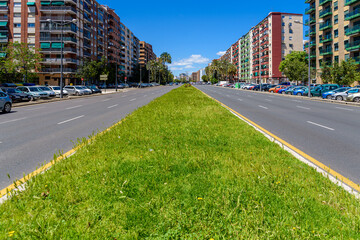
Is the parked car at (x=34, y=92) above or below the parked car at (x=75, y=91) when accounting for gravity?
below

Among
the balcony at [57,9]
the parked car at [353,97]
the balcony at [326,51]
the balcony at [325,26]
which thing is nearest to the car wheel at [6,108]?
the parked car at [353,97]

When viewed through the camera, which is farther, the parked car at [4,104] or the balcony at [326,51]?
the balcony at [326,51]

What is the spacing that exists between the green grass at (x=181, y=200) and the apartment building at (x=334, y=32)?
174 ft

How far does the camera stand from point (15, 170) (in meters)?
5.28

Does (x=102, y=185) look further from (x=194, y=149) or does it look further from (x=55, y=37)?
(x=55, y=37)

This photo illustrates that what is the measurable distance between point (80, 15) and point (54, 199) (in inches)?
3068

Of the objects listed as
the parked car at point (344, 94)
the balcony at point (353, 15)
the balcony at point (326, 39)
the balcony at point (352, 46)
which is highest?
the balcony at point (353, 15)

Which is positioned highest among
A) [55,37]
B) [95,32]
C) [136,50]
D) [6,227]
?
[136,50]

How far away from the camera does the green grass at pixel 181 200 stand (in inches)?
111

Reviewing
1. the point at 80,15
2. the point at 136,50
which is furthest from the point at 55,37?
the point at 136,50

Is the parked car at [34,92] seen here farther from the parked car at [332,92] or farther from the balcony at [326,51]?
the balcony at [326,51]

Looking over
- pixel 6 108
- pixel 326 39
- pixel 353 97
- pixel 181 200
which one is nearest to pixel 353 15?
pixel 326 39

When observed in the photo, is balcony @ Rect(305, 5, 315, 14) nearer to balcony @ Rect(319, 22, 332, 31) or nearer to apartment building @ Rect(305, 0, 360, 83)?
apartment building @ Rect(305, 0, 360, 83)

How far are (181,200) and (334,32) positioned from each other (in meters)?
69.5
